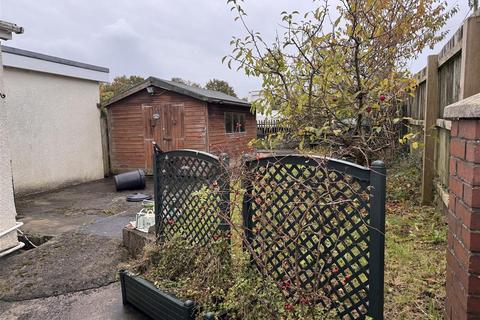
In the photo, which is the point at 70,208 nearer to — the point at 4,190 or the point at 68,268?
the point at 4,190

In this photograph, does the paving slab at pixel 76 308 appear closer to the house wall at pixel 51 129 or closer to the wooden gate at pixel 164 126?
the house wall at pixel 51 129

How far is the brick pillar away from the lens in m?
1.21

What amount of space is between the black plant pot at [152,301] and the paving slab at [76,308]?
11 cm

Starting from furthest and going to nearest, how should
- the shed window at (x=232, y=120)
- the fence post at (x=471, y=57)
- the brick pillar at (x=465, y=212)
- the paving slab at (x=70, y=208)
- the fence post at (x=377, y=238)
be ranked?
the shed window at (x=232, y=120), the paving slab at (x=70, y=208), the fence post at (x=471, y=57), the fence post at (x=377, y=238), the brick pillar at (x=465, y=212)

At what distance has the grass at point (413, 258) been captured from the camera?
210 centimetres

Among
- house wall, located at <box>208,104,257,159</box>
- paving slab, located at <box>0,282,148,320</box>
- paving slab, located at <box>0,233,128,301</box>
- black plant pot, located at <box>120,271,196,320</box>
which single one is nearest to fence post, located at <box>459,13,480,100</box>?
black plant pot, located at <box>120,271,196,320</box>

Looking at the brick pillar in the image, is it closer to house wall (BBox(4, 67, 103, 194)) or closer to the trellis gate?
the trellis gate

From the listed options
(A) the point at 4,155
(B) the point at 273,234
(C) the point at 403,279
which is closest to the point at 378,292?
(B) the point at 273,234

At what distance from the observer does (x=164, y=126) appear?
9445 millimetres

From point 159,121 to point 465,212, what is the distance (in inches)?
351

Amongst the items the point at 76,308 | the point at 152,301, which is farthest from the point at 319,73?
the point at 76,308

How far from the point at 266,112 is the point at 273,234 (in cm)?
159

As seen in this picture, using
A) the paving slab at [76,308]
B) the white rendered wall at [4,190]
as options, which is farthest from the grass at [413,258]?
the white rendered wall at [4,190]

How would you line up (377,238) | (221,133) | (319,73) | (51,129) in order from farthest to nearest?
(221,133)
(51,129)
(319,73)
(377,238)
